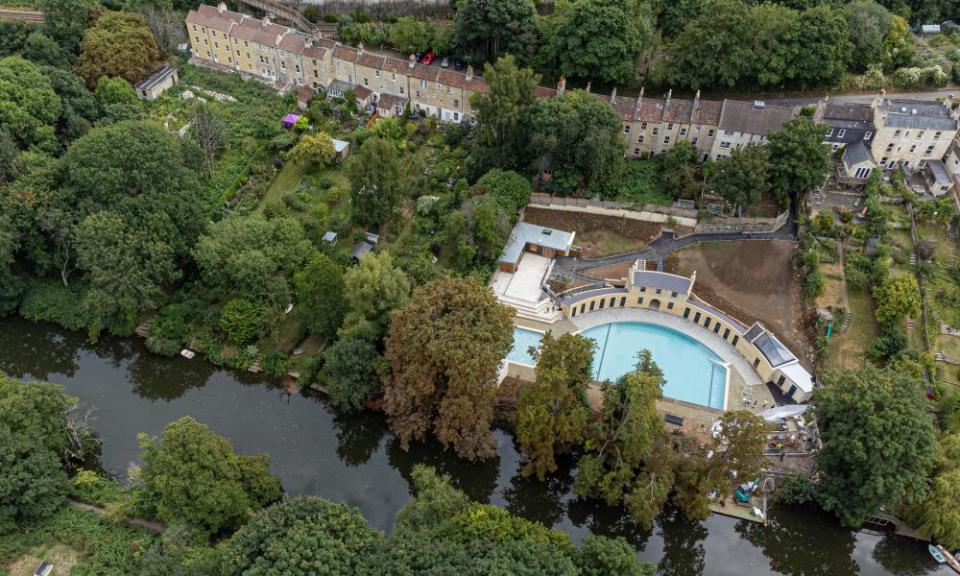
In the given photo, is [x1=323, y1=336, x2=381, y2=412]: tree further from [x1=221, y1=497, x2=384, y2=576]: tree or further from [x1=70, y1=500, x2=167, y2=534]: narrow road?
[x1=70, y1=500, x2=167, y2=534]: narrow road

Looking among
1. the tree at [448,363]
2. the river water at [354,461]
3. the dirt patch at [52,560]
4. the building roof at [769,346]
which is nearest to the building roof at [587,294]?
the tree at [448,363]

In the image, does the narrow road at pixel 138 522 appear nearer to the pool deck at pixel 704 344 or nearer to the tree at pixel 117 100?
the pool deck at pixel 704 344

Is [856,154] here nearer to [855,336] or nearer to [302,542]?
[855,336]

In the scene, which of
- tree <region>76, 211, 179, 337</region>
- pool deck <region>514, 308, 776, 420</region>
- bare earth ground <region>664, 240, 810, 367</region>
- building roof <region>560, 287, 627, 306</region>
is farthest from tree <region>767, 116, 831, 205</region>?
tree <region>76, 211, 179, 337</region>

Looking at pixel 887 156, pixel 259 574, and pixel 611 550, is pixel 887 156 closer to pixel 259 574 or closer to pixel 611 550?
pixel 611 550

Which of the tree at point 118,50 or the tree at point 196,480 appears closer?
the tree at point 196,480

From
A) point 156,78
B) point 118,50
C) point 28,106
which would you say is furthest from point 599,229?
point 118,50
